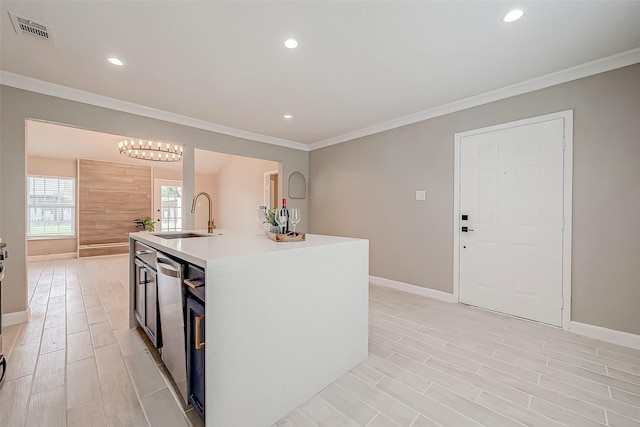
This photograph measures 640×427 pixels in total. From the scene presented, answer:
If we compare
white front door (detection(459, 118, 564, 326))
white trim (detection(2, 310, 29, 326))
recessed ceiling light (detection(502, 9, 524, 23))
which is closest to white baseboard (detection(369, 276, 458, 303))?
white front door (detection(459, 118, 564, 326))

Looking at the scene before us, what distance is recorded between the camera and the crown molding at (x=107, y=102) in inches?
104

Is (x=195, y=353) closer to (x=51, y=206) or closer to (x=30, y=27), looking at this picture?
(x=30, y=27)

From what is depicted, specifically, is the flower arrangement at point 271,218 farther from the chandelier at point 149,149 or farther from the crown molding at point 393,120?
the chandelier at point 149,149

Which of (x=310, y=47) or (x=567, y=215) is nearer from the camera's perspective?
(x=310, y=47)

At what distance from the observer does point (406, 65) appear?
2383mm

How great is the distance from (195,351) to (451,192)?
3.19m

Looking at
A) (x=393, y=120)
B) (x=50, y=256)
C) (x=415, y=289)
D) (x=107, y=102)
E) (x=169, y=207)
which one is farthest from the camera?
(x=169, y=207)

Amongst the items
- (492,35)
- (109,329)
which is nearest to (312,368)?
(109,329)

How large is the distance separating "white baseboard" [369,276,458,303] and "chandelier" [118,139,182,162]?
424cm

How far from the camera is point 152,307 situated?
1980 millimetres

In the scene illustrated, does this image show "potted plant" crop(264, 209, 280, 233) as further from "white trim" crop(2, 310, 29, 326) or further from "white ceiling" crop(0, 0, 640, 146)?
"white trim" crop(2, 310, 29, 326)

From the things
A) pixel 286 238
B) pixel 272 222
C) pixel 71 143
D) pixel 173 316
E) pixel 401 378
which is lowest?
pixel 401 378

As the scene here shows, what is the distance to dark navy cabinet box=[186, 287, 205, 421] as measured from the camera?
124 cm

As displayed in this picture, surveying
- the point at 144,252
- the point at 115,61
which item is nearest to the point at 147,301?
the point at 144,252
